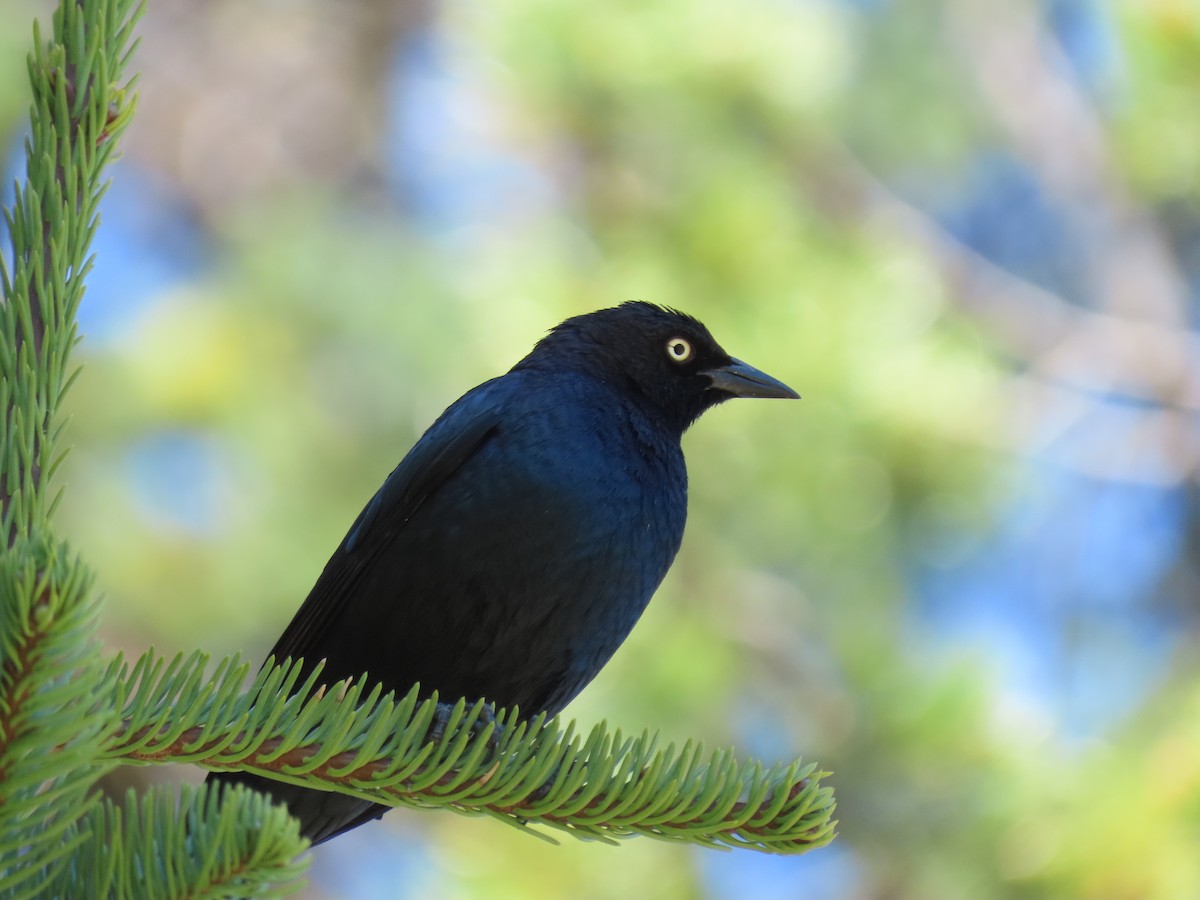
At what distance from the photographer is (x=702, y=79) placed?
5711 mm

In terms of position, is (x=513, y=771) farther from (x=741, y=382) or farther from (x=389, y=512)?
(x=741, y=382)

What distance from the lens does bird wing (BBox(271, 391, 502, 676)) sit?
3.17 meters

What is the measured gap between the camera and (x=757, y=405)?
5.90 metres

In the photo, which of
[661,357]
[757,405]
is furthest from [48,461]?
[757,405]

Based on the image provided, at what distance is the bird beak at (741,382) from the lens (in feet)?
13.2

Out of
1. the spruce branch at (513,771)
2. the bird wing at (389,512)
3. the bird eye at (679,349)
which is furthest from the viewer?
the bird eye at (679,349)

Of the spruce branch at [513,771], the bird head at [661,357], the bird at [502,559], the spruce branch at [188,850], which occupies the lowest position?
the spruce branch at [188,850]

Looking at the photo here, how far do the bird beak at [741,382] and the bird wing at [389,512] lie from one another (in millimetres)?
920

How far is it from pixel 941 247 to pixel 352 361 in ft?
13.5

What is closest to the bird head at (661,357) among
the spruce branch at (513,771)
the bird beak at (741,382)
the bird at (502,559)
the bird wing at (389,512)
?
the bird beak at (741,382)

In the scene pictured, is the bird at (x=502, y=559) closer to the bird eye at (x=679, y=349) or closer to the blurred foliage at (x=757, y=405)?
the bird eye at (x=679, y=349)

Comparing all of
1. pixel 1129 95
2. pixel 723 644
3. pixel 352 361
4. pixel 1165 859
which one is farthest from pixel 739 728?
pixel 352 361

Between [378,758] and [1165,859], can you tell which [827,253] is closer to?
[1165,859]

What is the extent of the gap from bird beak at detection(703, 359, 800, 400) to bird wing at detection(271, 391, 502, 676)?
92 cm
